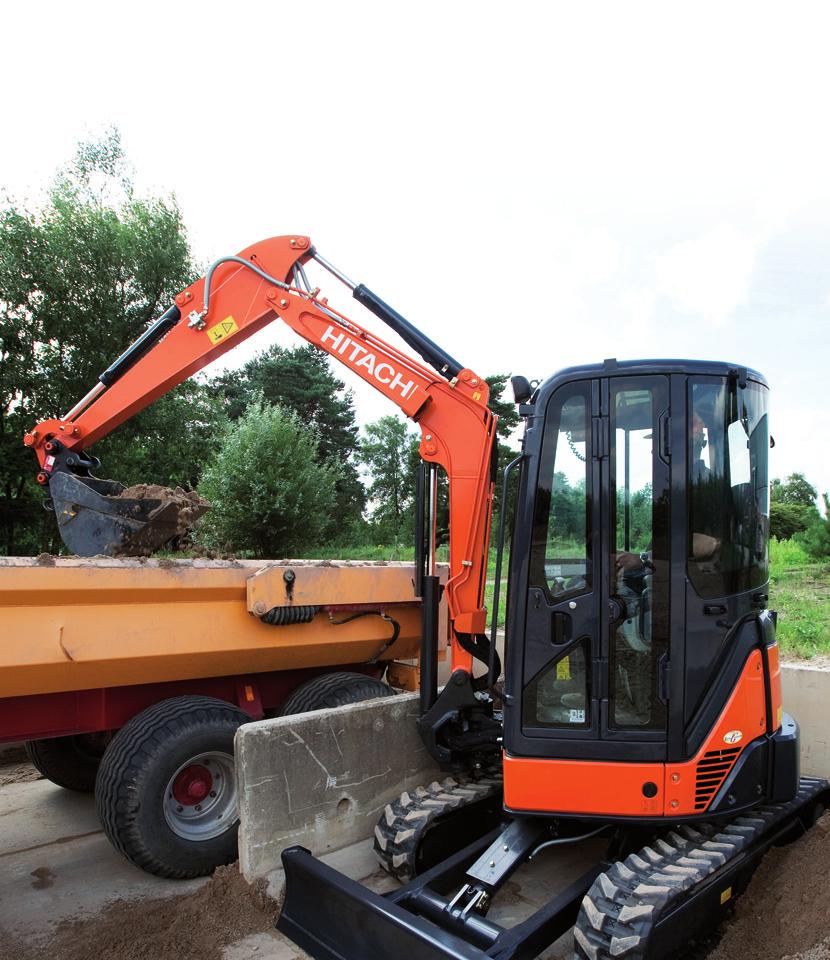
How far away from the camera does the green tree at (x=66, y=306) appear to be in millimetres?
15453

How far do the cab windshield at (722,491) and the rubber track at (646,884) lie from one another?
1075 millimetres

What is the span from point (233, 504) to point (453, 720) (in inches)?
670

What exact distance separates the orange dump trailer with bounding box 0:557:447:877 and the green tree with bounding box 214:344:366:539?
31.1 meters

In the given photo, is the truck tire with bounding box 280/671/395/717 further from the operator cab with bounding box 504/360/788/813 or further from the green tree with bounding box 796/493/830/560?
the green tree with bounding box 796/493/830/560

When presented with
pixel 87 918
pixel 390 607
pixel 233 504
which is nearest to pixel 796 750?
pixel 390 607

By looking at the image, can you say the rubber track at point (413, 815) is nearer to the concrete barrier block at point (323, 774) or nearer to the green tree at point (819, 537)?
the concrete barrier block at point (323, 774)

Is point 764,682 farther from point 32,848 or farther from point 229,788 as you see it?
point 32,848

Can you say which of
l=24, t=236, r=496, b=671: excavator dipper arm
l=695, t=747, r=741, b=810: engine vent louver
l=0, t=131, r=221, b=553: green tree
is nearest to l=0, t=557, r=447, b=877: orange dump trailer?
l=24, t=236, r=496, b=671: excavator dipper arm

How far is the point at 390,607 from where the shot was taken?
5.31 metres

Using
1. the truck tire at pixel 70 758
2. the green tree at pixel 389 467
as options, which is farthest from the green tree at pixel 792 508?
the green tree at pixel 389 467

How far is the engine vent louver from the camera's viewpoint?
10.4 feet

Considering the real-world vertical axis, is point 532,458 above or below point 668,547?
above

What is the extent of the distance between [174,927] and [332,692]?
165 cm

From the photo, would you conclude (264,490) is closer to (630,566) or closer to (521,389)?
(521,389)
